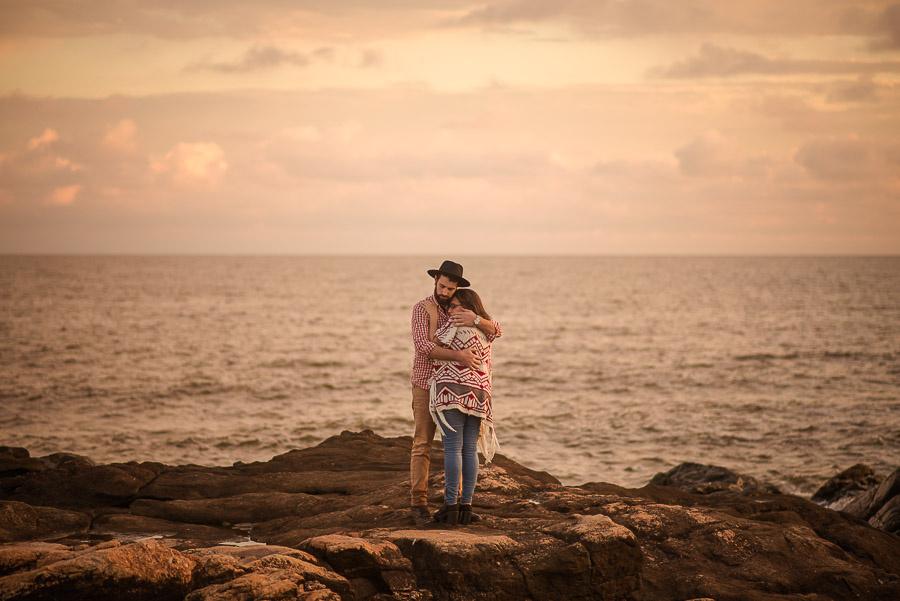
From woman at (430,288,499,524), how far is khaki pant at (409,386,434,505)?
0.23 m

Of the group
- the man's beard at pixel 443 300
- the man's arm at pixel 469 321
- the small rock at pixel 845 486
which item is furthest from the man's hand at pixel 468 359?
the small rock at pixel 845 486

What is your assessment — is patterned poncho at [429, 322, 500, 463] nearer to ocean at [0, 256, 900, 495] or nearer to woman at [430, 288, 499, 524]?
woman at [430, 288, 499, 524]

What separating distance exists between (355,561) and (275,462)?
651 centimetres

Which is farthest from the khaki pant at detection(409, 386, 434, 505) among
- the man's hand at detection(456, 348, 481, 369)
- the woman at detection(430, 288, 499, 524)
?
the man's hand at detection(456, 348, 481, 369)

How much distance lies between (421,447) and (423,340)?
1.25 metres

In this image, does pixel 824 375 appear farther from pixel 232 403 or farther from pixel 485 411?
pixel 485 411

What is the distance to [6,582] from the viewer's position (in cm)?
612

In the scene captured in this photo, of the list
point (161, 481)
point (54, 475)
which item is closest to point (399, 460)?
point (161, 481)

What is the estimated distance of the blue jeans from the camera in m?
8.10

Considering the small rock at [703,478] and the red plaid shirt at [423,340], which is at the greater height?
the red plaid shirt at [423,340]

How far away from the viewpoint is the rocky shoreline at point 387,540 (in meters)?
6.54

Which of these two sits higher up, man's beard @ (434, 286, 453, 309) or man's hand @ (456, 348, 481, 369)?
man's beard @ (434, 286, 453, 309)

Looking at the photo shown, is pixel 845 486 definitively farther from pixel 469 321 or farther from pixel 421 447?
pixel 469 321

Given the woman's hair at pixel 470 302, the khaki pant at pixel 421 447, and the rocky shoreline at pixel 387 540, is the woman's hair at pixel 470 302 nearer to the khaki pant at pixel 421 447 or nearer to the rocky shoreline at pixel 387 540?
the khaki pant at pixel 421 447
